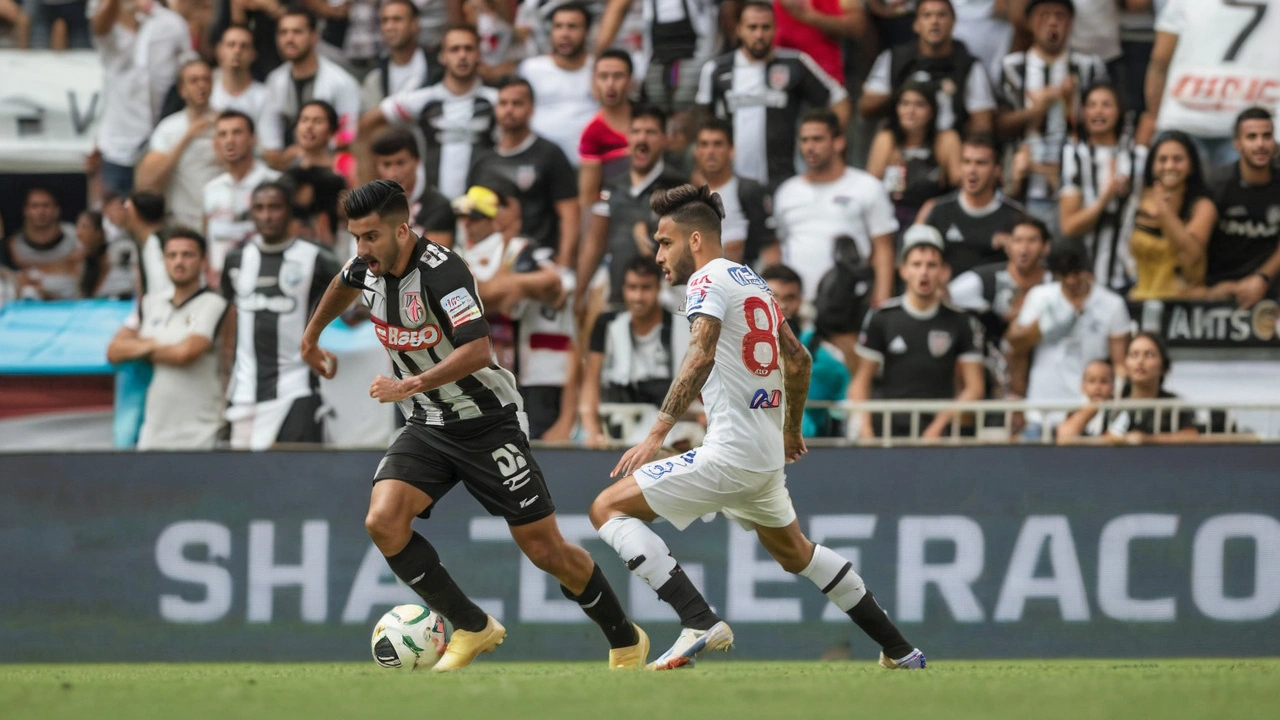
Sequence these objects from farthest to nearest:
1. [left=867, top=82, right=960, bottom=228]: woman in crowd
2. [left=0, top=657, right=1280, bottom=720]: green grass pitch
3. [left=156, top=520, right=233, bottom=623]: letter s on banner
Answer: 1. [left=867, top=82, right=960, bottom=228]: woman in crowd
2. [left=156, top=520, right=233, bottom=623]: letter s on banner
3. [left=0, top=657, right=1280, bottom=720]: green grass pitch

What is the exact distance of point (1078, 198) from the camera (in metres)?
11.2

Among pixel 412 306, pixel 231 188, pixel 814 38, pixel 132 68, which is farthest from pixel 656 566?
pixel 132 68

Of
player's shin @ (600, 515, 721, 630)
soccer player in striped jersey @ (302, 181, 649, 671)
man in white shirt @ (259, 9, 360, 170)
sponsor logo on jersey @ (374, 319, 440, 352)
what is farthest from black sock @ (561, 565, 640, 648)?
man in white shirt @ (259, 9, 360, 170)

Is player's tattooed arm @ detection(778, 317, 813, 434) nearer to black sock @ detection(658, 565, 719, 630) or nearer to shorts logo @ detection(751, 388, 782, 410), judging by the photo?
shorts logo @ detection(751, 388, 782, 410)

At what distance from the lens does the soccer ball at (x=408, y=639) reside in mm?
7406

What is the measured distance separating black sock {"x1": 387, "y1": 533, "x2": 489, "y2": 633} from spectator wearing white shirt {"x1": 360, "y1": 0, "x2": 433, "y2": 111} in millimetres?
5608

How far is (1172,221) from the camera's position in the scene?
35.6 ft

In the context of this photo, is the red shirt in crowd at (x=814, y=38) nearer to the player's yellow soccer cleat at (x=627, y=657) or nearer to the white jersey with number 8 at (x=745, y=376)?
the white jersey with number 8 at (x=745, y=376)

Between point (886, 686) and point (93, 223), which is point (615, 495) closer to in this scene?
point (886, 686)

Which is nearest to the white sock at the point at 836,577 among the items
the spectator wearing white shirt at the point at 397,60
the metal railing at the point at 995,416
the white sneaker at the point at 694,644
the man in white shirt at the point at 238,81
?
the white sneaker at the point at 694,644

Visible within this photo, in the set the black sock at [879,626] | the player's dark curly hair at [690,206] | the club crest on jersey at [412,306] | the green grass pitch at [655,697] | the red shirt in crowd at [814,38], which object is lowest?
the black sock at [879,626]

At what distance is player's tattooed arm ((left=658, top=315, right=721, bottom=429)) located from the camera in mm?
6547

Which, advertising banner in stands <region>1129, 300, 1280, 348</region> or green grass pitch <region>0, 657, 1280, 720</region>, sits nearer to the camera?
green grass pitch <region>0, 657, 1280, 720</region>

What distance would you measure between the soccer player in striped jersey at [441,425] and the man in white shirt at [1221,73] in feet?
20.7
